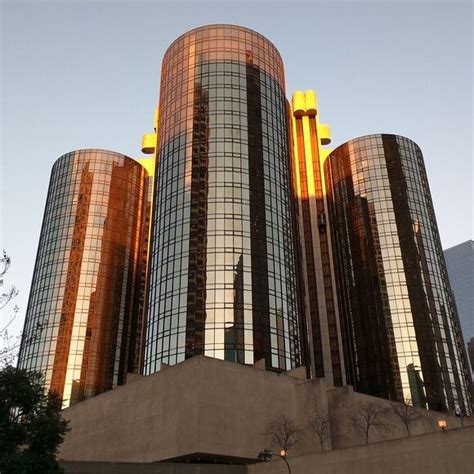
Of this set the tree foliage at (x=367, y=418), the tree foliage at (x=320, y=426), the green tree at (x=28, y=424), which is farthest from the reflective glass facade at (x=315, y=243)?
the green tree at (x=28, y=424)

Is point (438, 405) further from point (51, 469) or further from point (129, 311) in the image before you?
point (51, 469)

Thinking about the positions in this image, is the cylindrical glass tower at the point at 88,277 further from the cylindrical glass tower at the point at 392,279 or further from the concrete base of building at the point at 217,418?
the cylindrical glass tower at the point at 392,279

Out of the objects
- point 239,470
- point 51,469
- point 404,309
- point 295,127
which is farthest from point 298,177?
point 51,469

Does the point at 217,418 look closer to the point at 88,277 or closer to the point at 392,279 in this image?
the point at 392,279

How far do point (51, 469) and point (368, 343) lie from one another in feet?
292

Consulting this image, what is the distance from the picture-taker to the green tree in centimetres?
3716

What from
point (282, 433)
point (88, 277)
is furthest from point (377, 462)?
point (88, 277)

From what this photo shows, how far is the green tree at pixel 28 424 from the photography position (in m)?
37.2

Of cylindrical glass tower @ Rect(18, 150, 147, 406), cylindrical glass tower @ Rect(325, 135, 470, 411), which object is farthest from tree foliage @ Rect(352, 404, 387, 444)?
cylindrical glass tower @ Rect(18, 150, 147, 406)

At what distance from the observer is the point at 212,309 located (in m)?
92.0

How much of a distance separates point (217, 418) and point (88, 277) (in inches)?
2817

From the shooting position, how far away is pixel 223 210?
10038 centimetres

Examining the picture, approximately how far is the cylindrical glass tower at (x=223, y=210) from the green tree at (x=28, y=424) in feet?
166

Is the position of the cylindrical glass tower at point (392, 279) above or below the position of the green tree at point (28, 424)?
above
